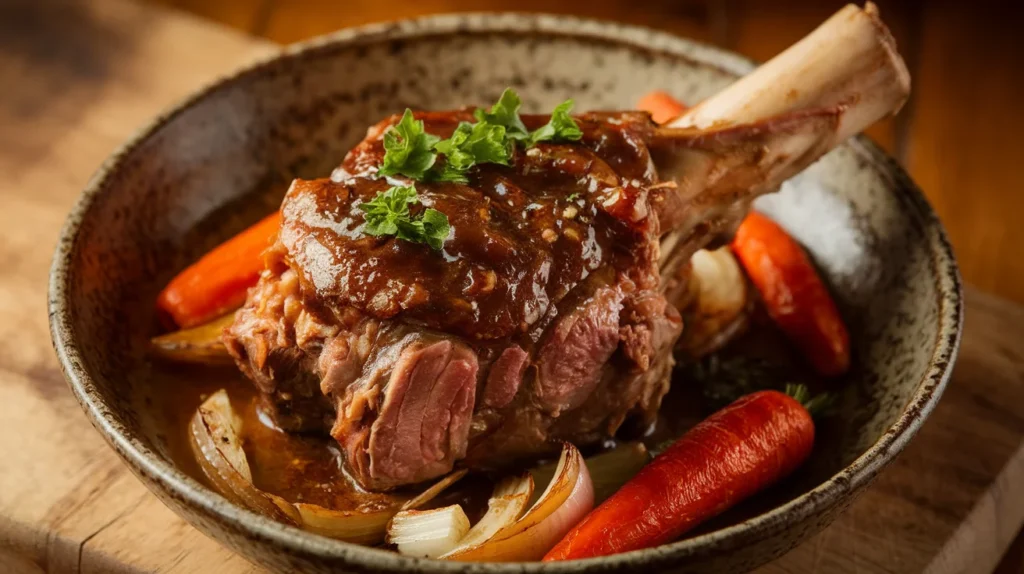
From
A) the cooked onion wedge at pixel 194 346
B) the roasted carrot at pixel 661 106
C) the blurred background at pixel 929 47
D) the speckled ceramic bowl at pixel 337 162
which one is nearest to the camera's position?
the speckled ceramic bowl at pixel 337 162

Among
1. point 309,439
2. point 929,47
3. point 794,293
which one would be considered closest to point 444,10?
point 929,47

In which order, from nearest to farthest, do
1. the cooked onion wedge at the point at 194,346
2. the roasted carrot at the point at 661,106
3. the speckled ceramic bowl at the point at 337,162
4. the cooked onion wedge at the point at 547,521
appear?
the speckled ceramic bowl at the point at 337,162 < the cooked onion wedge at the point at 547,521 < the cooked onion wedge at the point at 194,346 < the roasted carrot at the point at 661,106

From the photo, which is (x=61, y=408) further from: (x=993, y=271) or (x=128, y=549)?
(x=993, y=271)

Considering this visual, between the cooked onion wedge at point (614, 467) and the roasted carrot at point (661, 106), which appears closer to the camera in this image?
the cooked onion wedge at point (614, 467)

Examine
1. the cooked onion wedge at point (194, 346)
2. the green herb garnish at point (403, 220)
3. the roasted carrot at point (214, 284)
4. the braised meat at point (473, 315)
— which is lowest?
the cooked onion wedge at point (194, 346)

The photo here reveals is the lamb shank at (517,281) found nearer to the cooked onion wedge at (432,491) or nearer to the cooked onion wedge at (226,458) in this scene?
the cooked onion wedge at (432,491)

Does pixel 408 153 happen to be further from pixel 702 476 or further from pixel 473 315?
pixel 702 476

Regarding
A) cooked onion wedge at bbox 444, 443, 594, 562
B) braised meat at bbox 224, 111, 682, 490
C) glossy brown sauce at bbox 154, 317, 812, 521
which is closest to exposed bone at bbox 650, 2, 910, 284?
braised meat at bbox 224, 111, 682, 490

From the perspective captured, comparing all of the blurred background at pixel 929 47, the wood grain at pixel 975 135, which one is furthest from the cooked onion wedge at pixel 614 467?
the blurred background at pixel 929 47
